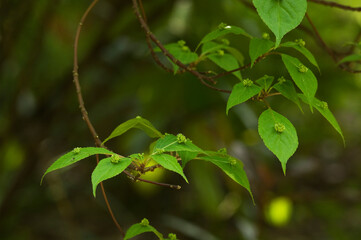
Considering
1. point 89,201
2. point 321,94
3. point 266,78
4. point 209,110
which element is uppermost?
point 266,78

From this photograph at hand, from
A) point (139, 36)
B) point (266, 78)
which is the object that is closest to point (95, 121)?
point (139, 36)

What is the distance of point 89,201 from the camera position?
2.50 meters

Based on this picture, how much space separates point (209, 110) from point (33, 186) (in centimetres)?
86


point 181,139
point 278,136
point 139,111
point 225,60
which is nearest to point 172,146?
point 181,139

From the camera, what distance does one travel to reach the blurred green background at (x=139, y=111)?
1.56 metres

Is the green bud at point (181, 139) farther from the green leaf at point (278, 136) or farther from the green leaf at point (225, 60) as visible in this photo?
the green leaf at point (225, 60)

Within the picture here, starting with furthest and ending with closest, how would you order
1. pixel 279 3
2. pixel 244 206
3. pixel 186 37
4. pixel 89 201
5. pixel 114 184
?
pixel 89 201
pixel 114 184
pixel 244 206
pixel 186 37
pixel 279 3

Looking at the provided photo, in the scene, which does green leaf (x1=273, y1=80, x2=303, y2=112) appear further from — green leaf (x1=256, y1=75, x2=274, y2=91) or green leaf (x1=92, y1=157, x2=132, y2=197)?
green leaf (x1=92, y1=157, x2=132, y2=197)

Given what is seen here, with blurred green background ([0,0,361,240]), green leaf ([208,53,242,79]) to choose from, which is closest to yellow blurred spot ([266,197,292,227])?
blurred green background ([0,0,361,240])

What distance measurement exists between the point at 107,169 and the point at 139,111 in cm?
118

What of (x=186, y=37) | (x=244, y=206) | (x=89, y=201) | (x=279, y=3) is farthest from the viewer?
(x=89, y=201)

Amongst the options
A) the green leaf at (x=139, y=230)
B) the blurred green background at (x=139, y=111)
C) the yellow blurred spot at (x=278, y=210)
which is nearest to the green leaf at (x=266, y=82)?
the green leaf at (x=139, y=230)

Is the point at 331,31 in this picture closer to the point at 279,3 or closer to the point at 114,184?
the point at 114,184

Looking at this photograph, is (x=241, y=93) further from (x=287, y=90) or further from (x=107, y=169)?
(x=107, y=169)
